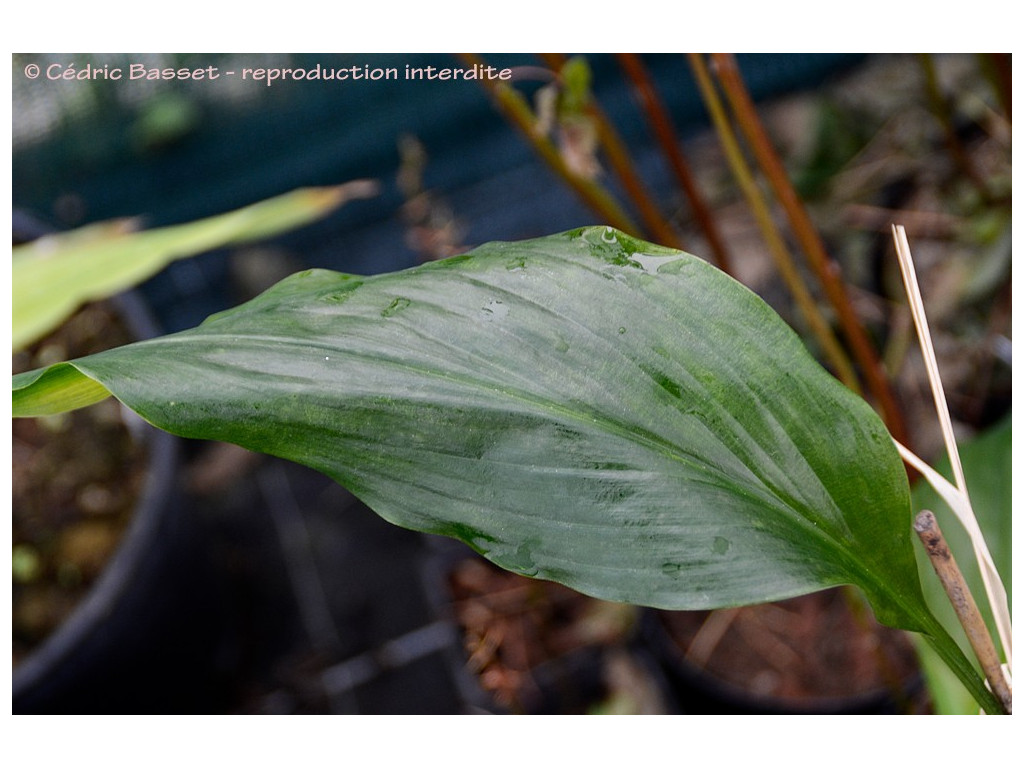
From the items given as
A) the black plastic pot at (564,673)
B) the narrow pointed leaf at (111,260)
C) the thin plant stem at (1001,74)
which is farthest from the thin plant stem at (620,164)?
the black plastic pot at (564,673)

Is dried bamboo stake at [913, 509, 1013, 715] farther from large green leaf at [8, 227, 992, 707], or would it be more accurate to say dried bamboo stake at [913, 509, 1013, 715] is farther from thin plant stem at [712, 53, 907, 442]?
thin plant stem at [712, 53, 907, 442]

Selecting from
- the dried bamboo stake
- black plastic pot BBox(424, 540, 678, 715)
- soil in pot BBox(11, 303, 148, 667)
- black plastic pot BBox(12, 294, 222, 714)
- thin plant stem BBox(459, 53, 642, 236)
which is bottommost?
black plastic pot BBox(424, 540, 678, 715)

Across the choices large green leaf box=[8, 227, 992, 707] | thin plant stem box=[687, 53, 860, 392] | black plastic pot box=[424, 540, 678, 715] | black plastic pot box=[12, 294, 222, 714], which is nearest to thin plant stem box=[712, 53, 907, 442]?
thin plant stem box=[687, 53, 860, 392]

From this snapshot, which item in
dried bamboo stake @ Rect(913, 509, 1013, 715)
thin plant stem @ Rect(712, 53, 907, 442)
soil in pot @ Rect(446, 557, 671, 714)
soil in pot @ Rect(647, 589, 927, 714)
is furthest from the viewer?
soil in pot @ Rect(446, 557, 671, 714)

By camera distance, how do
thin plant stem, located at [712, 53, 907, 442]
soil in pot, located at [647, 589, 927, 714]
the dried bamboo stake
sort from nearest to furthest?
the dried bamboo stake
thin plant stem, located at [712, 53, 907, 442]
soil in pot, located at [647, 589, 927, 714]

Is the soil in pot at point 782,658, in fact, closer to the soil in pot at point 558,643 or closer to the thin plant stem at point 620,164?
the soil in pot at point 558,643

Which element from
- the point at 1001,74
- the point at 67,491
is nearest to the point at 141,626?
the point at 67,491

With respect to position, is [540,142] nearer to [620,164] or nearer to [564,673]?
[620,164]
